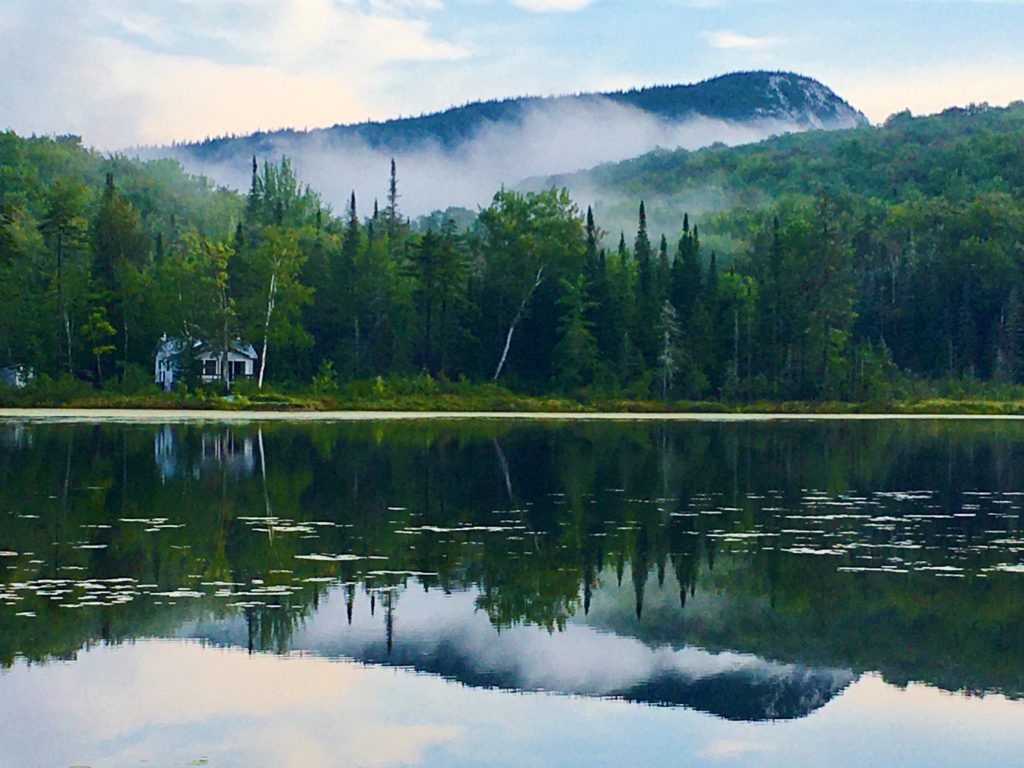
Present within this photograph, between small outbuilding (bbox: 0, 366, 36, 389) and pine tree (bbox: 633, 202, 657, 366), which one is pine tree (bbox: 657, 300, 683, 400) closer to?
pine tree (bbox: 633, 202, 657, 366)

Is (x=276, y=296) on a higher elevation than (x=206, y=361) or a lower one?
higher

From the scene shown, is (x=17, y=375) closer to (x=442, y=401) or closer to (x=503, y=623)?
(x=442, y=401)

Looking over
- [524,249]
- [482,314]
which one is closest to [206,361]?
[482,314]

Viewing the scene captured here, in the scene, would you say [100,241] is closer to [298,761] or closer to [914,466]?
[914,466]

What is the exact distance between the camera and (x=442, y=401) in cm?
9825

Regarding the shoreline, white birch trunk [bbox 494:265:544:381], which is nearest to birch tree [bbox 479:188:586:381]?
white birch trunk [bbox 494:265:544:381]

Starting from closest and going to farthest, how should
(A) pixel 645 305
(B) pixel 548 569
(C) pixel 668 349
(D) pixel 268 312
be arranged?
1. (B) pixel 548 569
2. (D) pixel 268 312
3. (C) pixel 668 349
4. (A) pixel 645 305

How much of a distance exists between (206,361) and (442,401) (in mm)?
21751

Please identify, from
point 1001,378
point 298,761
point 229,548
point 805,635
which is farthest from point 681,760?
point 1001,378

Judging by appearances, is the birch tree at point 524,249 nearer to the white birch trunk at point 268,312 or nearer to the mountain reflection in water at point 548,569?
the white birch trunk at point 268,312

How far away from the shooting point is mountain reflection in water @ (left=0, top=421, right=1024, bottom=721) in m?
Answer: 15.9

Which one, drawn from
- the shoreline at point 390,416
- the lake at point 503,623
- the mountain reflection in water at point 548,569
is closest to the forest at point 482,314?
the shoreline at point 390,416

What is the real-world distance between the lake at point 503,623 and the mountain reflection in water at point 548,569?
0.23 feet

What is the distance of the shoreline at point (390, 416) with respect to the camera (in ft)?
249
